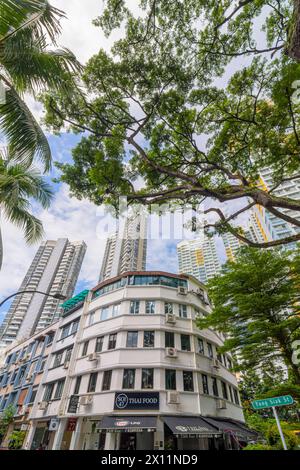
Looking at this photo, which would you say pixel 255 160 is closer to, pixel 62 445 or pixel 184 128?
pixel 184 128

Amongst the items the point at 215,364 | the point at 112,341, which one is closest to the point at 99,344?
the point at 112,341

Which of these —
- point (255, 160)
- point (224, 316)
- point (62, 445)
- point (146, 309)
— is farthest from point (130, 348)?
point (255, 160)

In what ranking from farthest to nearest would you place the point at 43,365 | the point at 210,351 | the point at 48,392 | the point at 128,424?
1. the point at 43,365
2. the point at 48,392
3. the point at 210,351
4. the point at 128,424

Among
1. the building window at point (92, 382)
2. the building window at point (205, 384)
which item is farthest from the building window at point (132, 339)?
the building window at point (205, 384)

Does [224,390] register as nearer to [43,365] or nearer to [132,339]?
[132,339]

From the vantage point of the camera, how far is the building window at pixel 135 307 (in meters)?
17.6

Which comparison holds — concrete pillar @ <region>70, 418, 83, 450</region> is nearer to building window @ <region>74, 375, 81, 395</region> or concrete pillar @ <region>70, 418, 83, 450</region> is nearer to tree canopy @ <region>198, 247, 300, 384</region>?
building window @ <region>74, 375, 81, 395</region>

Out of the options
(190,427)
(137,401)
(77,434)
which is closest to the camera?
(190,427)

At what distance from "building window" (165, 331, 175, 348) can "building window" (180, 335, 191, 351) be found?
0.77 metres

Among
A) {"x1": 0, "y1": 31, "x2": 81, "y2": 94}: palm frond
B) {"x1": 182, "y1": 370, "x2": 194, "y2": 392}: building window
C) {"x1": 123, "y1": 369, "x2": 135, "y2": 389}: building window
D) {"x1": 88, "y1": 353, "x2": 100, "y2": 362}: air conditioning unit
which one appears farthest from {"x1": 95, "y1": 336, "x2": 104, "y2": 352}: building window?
{"x1": 0, "y1": 31, "x2": 81, "y2": 94}: palm frond

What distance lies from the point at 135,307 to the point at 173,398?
648 centimetres

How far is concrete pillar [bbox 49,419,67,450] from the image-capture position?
15880mm

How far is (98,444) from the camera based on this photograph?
15.0 m

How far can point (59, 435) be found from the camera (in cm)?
1614
